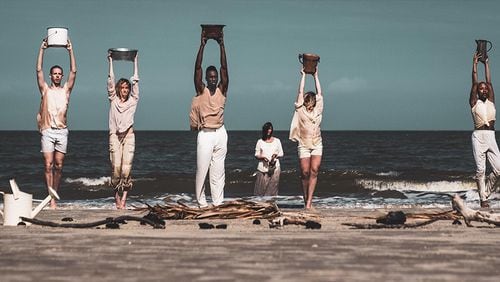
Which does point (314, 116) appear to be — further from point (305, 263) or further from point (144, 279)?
point (144, 279)

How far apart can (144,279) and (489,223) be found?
569 cm

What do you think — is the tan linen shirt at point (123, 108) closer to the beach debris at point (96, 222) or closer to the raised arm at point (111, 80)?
the raised arm at point (111, 80)

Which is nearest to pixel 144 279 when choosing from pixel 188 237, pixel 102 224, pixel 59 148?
pixel 188 237

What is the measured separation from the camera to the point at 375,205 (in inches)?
725

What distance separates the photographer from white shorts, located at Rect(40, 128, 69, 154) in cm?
1532

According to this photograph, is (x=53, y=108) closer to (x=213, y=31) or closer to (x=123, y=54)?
(x=123, y=54)

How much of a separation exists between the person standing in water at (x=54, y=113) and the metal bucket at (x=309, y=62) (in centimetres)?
348

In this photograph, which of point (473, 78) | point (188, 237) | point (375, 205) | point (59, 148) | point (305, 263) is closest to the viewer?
point (305, 263)

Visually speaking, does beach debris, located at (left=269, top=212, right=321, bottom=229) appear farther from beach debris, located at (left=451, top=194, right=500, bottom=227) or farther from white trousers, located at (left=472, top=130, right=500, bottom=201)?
white trousers, located at (left=472, top=130, right=500, bottom=201)

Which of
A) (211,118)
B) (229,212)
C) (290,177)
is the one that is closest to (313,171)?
(211,118)

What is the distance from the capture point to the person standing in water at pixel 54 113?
50.3 feet

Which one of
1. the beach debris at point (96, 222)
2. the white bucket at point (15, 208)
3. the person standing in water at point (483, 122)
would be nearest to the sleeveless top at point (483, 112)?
the person standing in water at point (483, 122)

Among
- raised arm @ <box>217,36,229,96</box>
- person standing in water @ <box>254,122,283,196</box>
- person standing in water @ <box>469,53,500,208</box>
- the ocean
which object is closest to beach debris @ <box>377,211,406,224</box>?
raised arm @ <box>217,36,229,96</box>

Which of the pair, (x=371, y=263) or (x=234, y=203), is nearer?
(x=371, y=263)
